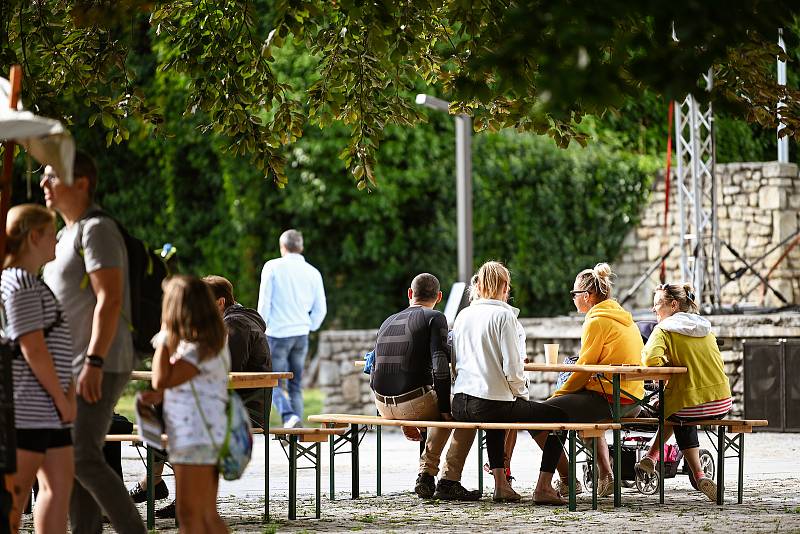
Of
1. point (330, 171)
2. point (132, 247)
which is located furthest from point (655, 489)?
point (330, 171)

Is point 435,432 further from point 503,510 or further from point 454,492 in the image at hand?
point 503,510

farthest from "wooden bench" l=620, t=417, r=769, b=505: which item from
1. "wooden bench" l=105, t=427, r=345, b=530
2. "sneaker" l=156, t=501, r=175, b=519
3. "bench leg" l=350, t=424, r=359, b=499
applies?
"sneaker" l=156, t=501, r=175, b=519

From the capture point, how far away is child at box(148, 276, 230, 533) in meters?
5.75

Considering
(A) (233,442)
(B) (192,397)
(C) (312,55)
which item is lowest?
(A) (233,442)

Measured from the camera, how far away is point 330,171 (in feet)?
76.2

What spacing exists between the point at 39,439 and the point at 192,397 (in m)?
0.61

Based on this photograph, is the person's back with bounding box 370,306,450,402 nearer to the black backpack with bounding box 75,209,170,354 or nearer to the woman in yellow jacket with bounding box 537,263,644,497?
the woman in yellow jacket with bounding box 537,263,644,497

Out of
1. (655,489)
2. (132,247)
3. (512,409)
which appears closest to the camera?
(132,247)

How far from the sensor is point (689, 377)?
9.05m

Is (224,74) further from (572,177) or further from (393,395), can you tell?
(572,177)

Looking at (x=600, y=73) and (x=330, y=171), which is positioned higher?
(x=330, y=171)

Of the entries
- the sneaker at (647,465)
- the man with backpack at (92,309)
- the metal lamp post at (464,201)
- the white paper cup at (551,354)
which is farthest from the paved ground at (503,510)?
the metal lamp post at (464,201)

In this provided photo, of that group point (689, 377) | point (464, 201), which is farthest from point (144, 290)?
point (464, 201)

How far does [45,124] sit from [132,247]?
1.05 m
